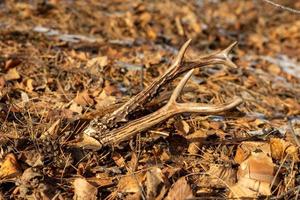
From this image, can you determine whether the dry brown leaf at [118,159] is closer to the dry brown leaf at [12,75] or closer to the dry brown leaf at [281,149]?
the dry brown leaf at [281,149]

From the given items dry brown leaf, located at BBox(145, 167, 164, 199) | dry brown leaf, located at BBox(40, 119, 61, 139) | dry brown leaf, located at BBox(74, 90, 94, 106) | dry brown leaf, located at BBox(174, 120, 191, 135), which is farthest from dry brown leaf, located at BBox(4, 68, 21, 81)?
dry brown leaf, located at BBox(145, 167, 164, 199)

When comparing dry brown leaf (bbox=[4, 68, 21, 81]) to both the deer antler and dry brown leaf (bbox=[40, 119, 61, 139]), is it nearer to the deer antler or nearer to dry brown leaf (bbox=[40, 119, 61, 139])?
dry brown leaf (bbox=[40, 119, 61, 139])

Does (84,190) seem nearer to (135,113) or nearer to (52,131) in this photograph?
(52,131)

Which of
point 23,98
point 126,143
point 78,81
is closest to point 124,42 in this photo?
point 78,81

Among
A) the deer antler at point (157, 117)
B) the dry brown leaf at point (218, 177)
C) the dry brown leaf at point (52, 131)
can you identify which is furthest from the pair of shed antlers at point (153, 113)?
the dry brown leaf at point (218, 177)

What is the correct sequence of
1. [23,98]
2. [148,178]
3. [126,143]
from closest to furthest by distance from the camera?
[148,178] < [126,143] < [23,98]

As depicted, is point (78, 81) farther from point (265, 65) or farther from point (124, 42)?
point (265, 65)
